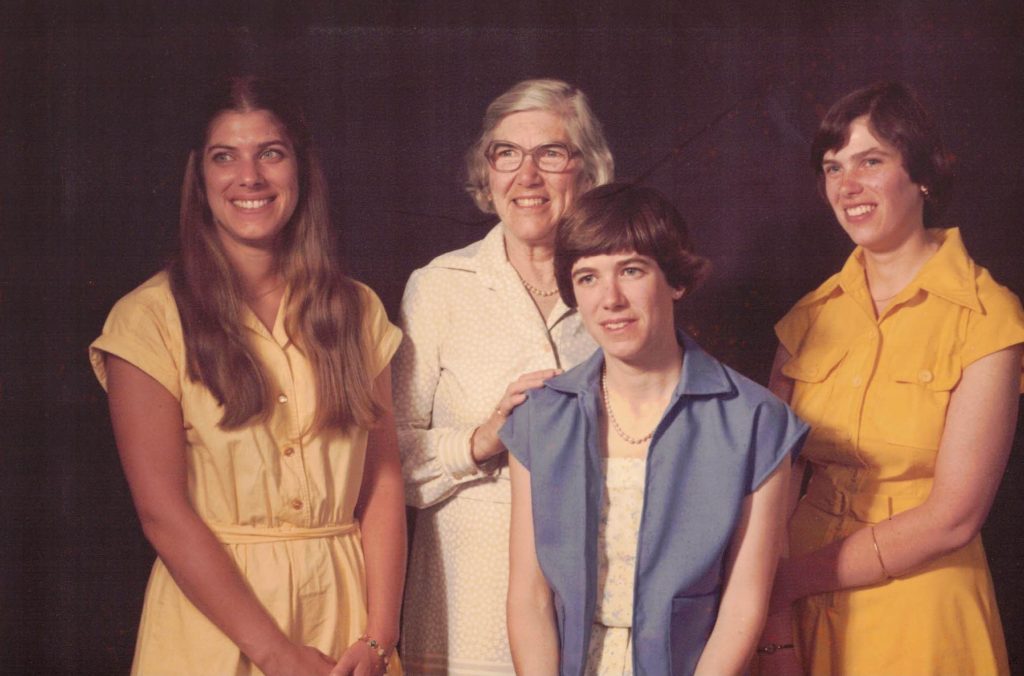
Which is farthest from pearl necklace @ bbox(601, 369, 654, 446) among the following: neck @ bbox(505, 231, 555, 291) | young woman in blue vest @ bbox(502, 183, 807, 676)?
neck @ bbox(505, 231, 555, 291)

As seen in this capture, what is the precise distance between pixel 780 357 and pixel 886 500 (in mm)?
421

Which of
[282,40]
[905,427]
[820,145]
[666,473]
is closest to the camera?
[666,473]

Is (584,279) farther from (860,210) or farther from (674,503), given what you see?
(860,210)

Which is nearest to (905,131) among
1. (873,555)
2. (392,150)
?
(873,555)

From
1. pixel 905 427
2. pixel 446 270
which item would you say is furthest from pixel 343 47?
pixel 905 427

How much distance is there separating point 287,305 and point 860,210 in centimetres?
128

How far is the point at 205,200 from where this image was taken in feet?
8.22

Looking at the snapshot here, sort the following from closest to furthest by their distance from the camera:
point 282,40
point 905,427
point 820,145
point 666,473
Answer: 1. point 666,473
2. point 905,427
3. point 820,145
4. point 282,40

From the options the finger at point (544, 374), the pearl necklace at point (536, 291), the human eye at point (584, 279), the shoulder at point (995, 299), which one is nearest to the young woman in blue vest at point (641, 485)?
the human eye at point (584, 279)

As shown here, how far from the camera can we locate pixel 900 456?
2445 mm

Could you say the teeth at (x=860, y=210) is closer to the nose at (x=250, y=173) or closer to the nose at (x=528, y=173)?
the nose at (x=528, y=173)

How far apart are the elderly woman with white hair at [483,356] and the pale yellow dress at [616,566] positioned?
0.41 m

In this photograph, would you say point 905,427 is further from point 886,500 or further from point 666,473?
point 666,473

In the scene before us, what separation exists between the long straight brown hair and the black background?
1.07 feet
